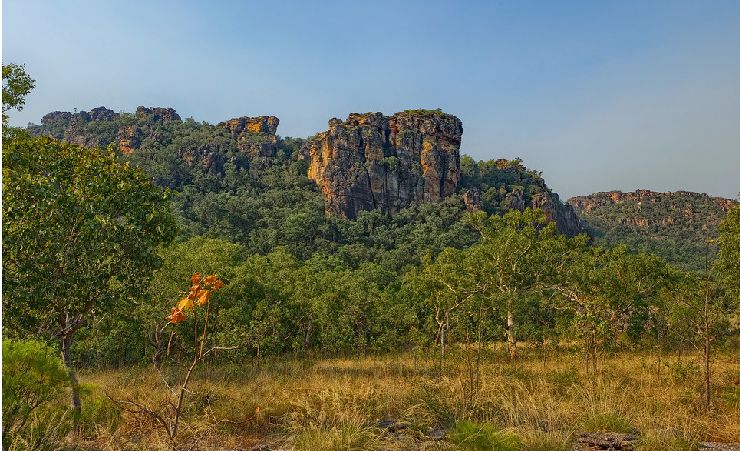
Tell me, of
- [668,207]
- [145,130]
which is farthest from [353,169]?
[668,207]

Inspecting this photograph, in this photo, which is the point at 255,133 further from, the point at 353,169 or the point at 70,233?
the point at 70,233

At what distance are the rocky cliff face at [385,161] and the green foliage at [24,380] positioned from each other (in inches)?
2866

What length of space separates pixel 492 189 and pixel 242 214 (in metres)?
44.0

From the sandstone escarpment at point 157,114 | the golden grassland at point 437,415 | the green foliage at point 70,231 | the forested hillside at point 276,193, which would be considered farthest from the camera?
the sandstone escarpment at point 157,114

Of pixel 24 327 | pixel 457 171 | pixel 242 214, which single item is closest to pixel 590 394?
pixel 24 327

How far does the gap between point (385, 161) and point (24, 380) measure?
83.0 meters

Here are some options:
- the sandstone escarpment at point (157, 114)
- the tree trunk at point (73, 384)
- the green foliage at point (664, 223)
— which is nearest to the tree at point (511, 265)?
the tree trunk at point (73, 384)

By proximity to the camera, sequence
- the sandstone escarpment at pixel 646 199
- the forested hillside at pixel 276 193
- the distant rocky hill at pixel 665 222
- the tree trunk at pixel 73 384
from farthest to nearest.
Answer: the sandstone escarpment at pixel 646 199 → the distant rocky hill at pixel 665 222 → the forested hillside at pixel 276 193 → the tree trunk at pixel 73 384

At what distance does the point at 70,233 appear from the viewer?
817 centimetres

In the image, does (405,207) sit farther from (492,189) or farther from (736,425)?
(736,425)

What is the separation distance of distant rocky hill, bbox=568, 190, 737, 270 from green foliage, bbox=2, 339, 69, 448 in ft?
296

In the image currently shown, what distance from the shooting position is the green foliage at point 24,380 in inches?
207

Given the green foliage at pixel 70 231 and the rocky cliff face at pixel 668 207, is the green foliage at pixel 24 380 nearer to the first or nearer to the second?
the green foliage at pixel 70 231

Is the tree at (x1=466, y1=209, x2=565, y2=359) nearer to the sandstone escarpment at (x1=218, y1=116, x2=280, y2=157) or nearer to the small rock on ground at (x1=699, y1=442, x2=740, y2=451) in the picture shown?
the small rock on ground at (x1=699, y1=442, x2=740, y2=451)
